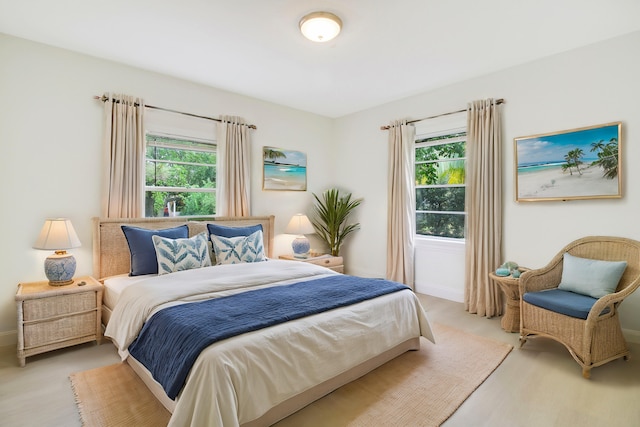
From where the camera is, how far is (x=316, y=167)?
5.48 meters

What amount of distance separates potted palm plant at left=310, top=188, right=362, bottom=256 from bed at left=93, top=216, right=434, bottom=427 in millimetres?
1880

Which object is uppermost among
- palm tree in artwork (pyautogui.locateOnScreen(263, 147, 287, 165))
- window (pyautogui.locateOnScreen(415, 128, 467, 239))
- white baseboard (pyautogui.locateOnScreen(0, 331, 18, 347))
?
palm tree in artwork (pyautogui.locateOnScreen(263, 147, 287, 165))

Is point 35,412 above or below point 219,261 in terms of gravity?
below

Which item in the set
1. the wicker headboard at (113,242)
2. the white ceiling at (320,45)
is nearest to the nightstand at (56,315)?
the wicker headboard at (113,242)

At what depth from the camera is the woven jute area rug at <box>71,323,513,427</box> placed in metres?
1.94

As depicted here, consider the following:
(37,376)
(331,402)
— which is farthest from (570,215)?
(37,376)

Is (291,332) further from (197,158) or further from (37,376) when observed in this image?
(197,158)

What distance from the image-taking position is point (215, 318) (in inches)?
78.7

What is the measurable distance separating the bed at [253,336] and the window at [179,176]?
18.0 inches

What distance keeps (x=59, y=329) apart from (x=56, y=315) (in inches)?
4.8

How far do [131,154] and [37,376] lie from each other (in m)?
2.13

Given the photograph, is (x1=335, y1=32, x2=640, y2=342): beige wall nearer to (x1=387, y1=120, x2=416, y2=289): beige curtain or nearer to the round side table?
(x1=387, y1=120, x2=416, y2=289): beige curtain

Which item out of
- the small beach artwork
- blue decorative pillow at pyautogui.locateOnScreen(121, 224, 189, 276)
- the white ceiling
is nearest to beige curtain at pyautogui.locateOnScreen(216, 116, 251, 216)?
the small beach artwork

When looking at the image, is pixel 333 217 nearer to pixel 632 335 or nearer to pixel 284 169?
pixel 284 169
